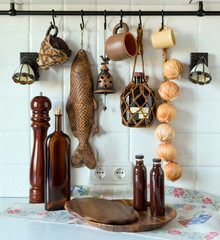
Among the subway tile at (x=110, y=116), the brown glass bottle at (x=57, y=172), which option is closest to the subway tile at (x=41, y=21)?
the subway tile at (x=110, y=116)

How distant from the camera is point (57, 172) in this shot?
1.08 metres

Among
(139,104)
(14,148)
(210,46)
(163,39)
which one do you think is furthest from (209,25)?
(14,148)

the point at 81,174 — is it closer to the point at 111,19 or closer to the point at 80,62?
the point at 80,62

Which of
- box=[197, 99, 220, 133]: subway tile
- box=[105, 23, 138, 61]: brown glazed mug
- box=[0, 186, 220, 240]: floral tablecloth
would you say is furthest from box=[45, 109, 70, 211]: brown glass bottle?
box=[197, 99, 220, 133]: subway tile

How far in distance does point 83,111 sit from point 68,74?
0.18 metres

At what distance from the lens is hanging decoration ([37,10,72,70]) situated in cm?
114

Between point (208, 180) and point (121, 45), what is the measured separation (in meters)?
0.67

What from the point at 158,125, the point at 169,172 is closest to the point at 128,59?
Answer: the point at 158,125

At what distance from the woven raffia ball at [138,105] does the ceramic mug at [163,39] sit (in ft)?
0.57

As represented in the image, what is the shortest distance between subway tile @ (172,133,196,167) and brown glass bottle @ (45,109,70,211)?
1.54 feet

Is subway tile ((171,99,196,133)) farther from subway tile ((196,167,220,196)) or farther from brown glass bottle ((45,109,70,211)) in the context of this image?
brown glass bottle ((45,109,70,211))

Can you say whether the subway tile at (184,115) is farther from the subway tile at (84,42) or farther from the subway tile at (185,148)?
the subway tile at (84,42)

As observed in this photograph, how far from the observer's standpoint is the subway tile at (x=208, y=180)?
128 cm

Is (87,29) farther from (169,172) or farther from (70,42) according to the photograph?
(169,172)
